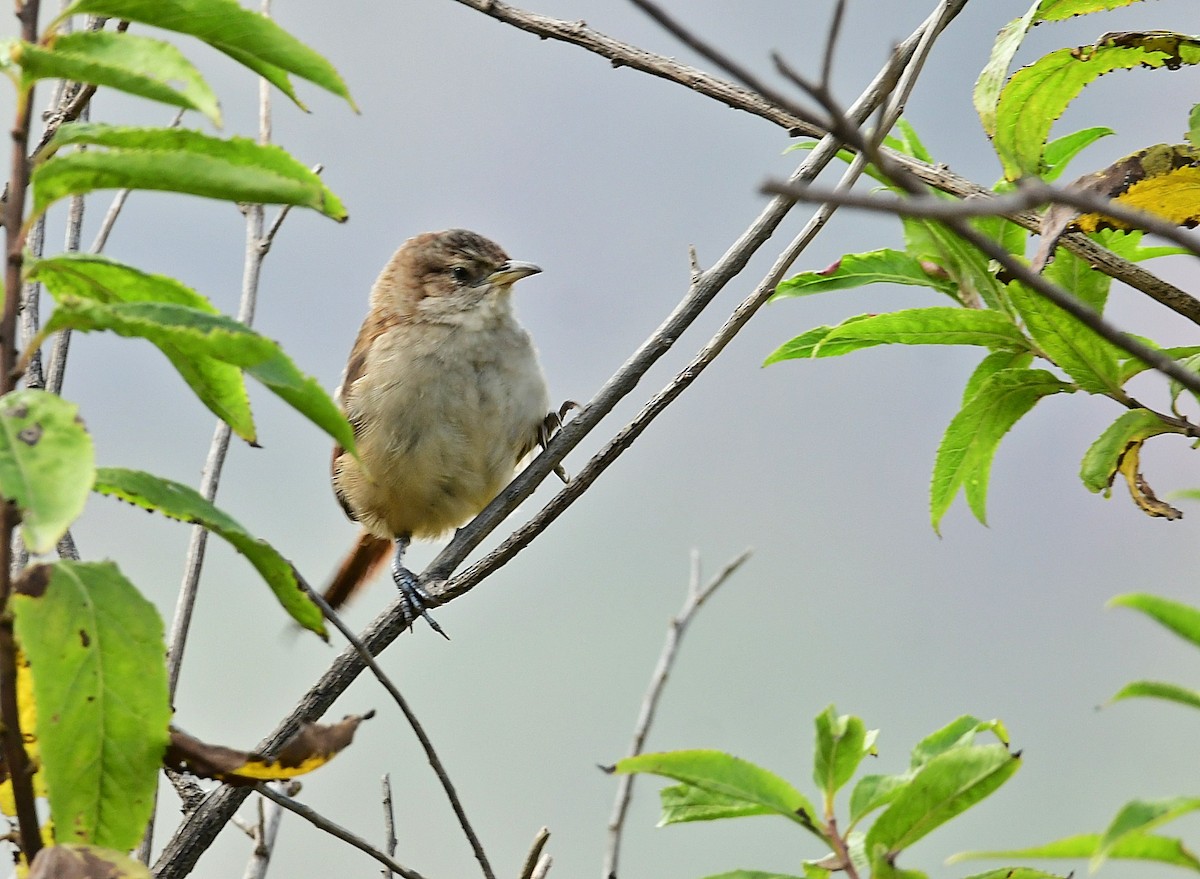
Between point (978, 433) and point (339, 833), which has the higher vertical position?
point (978, 433)

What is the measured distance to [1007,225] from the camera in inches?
85.0

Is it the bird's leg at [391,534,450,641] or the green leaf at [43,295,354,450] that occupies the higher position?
the bird's leg at [391,534,450,641]

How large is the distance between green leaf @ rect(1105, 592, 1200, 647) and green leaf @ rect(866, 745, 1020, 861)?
0.38 m

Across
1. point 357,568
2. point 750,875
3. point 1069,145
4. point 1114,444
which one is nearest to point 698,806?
point 750,875

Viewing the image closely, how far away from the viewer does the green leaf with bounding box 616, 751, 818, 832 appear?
4.49ft

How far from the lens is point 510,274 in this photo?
4.64m

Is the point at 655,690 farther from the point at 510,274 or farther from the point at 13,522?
the point at 510,274

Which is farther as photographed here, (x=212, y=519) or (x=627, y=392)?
(x=627, y=392)

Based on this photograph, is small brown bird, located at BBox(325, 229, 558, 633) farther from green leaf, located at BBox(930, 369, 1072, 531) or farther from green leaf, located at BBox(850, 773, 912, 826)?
green leaf, located at BBox(850, 773, 912, 826)

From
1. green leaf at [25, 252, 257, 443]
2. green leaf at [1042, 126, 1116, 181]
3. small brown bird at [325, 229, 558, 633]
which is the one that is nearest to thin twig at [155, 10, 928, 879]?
green leaf at [1042, 126, 1116, 181]

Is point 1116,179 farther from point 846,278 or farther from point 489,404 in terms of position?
point 489,404

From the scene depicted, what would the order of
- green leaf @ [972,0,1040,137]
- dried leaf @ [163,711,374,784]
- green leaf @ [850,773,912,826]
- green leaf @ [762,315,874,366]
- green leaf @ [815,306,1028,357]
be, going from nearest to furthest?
1. dried leaf @ [163,711,374,784]
2. green leaf @ [850,773,912,826]
3. green leaf @ [972,0,1040,137]
4. green leaf @ [815,306,1028,357]
5. green leaf @ [762,315,874,366]

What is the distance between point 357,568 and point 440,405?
1.14 metres

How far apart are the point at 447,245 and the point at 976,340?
3139mm
